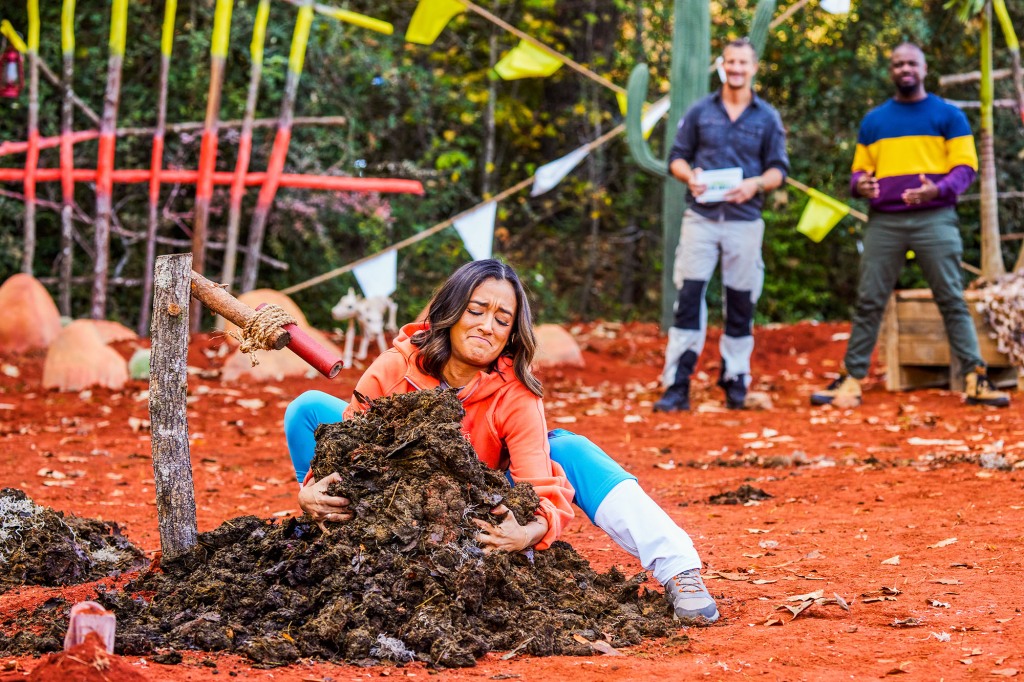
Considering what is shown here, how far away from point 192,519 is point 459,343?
93cm

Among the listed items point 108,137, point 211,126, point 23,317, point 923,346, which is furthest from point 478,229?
point 23,317

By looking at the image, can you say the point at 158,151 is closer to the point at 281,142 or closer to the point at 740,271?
the point at 281,142

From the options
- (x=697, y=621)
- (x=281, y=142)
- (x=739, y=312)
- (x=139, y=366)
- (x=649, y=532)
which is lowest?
(x=697, y=621)

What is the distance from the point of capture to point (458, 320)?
3.18 metres

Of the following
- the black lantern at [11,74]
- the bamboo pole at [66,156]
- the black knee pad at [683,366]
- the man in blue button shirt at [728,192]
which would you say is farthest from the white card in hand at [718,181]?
the black lantern at [11,74]

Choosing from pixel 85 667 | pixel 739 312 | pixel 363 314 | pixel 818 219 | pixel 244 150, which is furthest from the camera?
pixel 244 150

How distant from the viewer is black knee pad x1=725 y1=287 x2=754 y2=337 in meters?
7.21

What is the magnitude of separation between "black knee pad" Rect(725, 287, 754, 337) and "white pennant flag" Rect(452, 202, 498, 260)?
2.57 meters

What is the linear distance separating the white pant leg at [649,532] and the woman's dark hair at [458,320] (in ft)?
1.22

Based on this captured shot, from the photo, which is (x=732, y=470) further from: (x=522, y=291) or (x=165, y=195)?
(x=165, y=195)

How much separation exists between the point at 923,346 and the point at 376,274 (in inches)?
169

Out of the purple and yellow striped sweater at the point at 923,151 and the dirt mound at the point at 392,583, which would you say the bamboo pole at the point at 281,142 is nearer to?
the purple and yellow striped sweater at the point at 923,151

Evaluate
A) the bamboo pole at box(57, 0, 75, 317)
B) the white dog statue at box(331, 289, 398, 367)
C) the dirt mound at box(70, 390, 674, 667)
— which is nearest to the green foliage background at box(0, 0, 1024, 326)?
the bamboo pole at box(57, 0, 75, 317)

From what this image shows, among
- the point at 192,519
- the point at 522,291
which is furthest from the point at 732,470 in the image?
the point at 192,519
